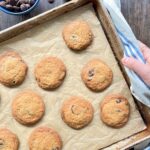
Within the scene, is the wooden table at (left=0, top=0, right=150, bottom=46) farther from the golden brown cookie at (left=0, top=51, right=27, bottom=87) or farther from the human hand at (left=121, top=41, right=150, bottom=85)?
the golden brown cookie at (left=0, top=51, right=27, bottom=87)

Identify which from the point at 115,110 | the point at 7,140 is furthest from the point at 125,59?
the point at 7,140

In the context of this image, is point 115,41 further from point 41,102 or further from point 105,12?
point 41,102

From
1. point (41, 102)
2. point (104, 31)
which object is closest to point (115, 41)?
point (104, 31)

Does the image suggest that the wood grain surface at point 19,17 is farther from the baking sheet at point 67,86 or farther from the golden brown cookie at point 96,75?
the golden brown cookie at point 96,75

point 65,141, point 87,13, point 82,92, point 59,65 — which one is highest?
point 87,13

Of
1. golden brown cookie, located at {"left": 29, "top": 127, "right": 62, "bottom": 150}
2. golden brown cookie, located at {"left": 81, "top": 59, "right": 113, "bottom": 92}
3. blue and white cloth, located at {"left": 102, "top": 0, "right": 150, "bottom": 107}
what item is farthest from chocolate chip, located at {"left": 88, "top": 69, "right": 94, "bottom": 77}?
golden brown cookie, located at {"left": 29, "top": 127, "right": 62, "bottom": 150}

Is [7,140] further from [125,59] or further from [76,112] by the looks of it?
[125,59]

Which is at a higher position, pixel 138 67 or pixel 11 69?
pixel 11 69
